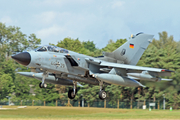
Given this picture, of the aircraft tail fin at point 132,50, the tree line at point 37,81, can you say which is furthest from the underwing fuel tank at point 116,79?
the tree line at point 37,81

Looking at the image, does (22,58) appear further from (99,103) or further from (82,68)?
(99,103)

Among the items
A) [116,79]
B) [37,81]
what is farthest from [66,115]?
[37,81]

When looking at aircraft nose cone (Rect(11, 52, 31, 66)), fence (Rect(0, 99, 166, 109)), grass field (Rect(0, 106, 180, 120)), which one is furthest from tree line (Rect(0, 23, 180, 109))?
aircraft nose cone (Rect(11, 52, 31, 66))

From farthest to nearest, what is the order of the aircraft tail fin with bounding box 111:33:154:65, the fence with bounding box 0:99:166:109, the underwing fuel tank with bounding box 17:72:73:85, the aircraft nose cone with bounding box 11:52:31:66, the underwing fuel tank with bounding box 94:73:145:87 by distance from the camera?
the fence with bounding box 0:99:166:109
the aircraft tail fin with bounding box 111:33:154:65
the underwing fuel tank with bounding box 17:72:73:85
the underwing fuel tank with bounding box 94:73:145:87
the aircraft nose cone with bounding box 11:52:31:66

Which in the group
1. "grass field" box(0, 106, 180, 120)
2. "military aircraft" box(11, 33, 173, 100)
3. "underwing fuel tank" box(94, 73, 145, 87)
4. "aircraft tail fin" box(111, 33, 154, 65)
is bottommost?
"grass field" box(0, 106, 180, 120)

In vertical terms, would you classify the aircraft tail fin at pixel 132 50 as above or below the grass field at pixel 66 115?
above

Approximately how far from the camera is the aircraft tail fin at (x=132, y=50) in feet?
82.6

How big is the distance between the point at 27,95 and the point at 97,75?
157 feet

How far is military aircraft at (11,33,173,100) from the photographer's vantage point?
2084 cm

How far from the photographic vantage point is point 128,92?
58000 mm

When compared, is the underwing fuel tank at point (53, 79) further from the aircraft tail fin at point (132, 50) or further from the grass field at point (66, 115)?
the aircraft tail fin at point (132, 50)

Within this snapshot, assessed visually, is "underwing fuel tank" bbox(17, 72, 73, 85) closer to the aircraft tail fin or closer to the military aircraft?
the military aircraft

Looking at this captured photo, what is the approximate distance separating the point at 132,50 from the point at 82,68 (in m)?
5.62

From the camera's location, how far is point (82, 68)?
22.2 m
